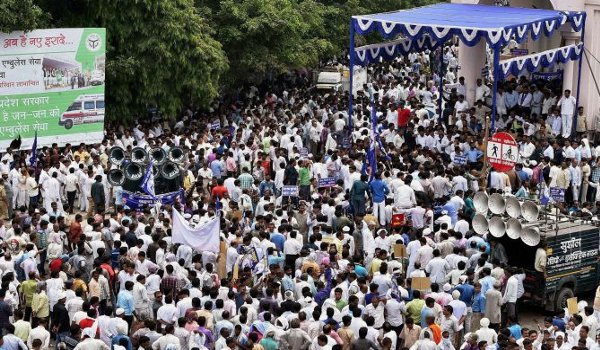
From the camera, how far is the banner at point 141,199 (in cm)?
2278

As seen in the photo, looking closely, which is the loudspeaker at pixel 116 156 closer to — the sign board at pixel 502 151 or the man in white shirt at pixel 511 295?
the sign board at pixel 502 151

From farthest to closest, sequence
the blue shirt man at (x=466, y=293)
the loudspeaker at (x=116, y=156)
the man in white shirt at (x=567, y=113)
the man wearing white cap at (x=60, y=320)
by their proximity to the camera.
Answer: the man in white shirt at (x=567, y=113) → the loudspeaker at (x=116, y=156) → the blue shirt man at (x=466, y=293) → the man wearing white cap at (x=60, y=320)

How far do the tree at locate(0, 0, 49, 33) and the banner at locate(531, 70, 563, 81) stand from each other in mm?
13709

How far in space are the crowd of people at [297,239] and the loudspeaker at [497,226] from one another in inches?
8.7

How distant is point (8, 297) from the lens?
17328 millimetres

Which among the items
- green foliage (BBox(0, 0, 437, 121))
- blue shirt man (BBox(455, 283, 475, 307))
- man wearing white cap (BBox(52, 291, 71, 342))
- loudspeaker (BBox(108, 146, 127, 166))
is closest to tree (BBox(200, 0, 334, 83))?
green foliage (BBox(0, 0, 437, 121))

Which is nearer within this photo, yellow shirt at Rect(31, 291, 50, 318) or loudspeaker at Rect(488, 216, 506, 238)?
yellow shirt at Rect(31, 291, 50, 318)

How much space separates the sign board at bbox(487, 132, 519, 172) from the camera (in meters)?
22.8

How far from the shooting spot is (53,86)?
89.6 feet

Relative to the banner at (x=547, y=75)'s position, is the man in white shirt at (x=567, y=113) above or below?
below

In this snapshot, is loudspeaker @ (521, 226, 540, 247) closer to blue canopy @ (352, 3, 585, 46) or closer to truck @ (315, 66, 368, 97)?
blue canopy @ (352, 3, 585, 46)

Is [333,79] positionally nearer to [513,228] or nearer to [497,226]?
[497,226]

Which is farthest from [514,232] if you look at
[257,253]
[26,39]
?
[26,39]

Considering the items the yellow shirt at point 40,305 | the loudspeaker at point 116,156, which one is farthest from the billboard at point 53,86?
the yellow shirt at point 40,305
